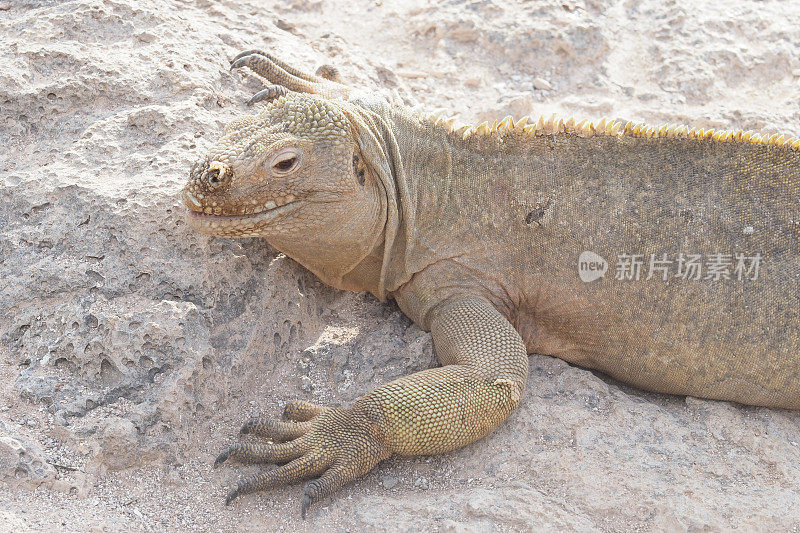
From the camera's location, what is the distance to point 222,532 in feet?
10.4

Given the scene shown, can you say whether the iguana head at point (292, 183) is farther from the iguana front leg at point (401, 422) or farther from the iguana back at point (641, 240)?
the iguana front leg at point (401, 422)

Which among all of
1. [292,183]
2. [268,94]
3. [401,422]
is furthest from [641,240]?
[268,94]

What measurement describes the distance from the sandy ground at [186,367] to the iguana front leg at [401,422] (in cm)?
11

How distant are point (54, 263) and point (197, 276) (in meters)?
0.69

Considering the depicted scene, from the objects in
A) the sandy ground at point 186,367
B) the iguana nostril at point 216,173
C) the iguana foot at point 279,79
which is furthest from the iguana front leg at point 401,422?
the iguana foot at point 279,79

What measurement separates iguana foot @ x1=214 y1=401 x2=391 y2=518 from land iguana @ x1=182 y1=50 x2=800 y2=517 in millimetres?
153

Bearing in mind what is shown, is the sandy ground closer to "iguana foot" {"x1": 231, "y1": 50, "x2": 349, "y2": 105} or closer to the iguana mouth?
"iguana foot" {"x1": 231, "y1": 50, "x2": 349, "y2": 105}

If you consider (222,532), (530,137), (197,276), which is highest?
(530,137)

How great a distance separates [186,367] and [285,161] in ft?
3.56

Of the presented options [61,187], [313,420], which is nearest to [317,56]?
[61,187]

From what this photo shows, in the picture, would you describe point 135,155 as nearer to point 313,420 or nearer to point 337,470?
point 313,420

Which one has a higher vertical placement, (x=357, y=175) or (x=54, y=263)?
(x=357, y=175)

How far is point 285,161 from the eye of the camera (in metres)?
3.69

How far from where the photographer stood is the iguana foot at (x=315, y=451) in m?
3.29
